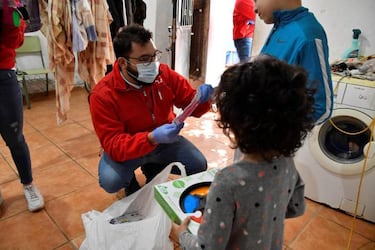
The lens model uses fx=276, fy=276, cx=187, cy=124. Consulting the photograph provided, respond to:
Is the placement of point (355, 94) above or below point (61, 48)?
below

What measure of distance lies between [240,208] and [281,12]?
0.80m

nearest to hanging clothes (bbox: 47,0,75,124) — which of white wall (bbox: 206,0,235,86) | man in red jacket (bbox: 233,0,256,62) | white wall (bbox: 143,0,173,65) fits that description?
white wall (bbox: 143,0,173,65)

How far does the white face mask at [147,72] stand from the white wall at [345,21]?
141 centimetres

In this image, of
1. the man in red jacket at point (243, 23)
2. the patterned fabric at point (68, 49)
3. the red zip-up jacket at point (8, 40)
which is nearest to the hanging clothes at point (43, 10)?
the patterned fabric at point (68, 49)

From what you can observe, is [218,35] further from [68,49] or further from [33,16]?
[33,16]

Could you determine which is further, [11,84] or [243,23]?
[243,23]

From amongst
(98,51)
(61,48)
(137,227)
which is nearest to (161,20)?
(98,51)

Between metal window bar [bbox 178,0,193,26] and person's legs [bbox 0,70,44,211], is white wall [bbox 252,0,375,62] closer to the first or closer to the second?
metal window bar [bbox 178,0,193,26]

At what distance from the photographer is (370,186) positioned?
5.05ft

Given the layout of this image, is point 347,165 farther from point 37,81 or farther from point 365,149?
point 37,81

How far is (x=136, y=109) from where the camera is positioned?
1313 mm

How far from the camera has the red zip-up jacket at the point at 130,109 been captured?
1.21 metres

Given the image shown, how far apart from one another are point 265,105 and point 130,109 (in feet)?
2.89

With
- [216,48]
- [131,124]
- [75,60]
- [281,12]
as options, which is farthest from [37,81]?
[281,12]
